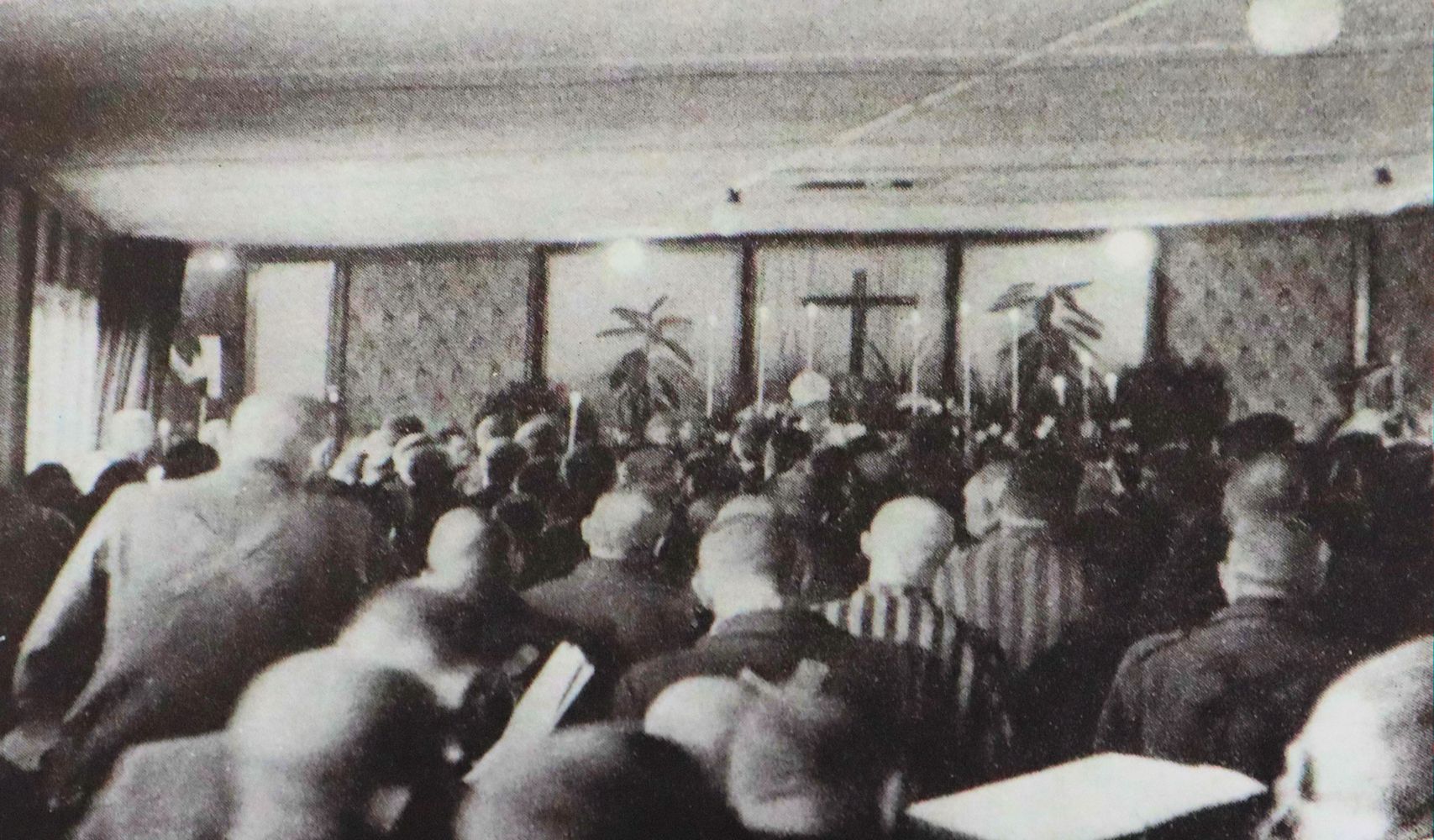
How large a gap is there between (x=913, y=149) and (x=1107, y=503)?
795 mm

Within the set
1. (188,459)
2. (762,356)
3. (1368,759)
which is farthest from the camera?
(188,459)

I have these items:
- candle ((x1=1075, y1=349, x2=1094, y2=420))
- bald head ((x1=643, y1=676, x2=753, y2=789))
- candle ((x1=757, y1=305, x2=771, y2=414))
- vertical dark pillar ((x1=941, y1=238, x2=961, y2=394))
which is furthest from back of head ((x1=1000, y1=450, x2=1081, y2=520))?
bald head ((x1=643, y1=676, x2=753, y2=789))

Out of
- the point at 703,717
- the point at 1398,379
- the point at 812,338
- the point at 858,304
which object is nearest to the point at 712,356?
the point at 812,338

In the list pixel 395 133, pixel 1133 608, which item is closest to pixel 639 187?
pixel 395 133

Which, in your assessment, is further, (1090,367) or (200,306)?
(200,306)

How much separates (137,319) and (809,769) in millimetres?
1645

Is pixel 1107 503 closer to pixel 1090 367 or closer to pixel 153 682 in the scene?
pixel 1090 367

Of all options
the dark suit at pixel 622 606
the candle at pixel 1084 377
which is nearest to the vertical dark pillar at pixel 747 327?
the dark suit at pixel 622 606

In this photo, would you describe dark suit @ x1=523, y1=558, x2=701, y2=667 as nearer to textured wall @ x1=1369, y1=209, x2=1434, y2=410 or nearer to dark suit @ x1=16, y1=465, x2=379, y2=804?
dark suit @ x1=16, y1=465, x2=379, y2=804

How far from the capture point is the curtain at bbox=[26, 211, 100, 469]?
2.32 metres

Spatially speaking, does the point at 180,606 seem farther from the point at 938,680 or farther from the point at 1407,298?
the point at 1407,298

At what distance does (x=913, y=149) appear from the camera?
86.4 inches

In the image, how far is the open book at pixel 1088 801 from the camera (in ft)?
6.41

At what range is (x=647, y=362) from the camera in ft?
7.31
